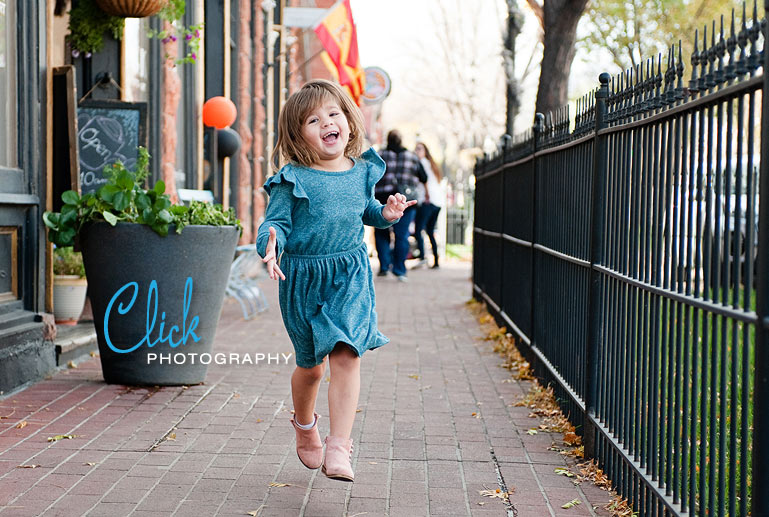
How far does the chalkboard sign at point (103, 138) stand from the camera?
299 inches

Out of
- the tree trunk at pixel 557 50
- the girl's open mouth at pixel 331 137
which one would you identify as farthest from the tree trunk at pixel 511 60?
the girl's open mouth at pixel 331 137

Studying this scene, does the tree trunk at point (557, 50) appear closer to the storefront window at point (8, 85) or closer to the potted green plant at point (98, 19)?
the potted green plant at point (98, 19)

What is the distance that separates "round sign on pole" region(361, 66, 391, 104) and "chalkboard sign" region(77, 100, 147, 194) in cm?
1223

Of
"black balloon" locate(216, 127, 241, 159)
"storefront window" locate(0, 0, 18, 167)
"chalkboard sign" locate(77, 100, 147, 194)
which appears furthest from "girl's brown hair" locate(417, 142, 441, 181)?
"storefront window" locate(0, 0, 18, 167)

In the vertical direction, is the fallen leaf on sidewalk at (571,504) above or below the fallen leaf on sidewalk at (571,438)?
below

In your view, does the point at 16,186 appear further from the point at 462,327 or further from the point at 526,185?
the point at 462,327

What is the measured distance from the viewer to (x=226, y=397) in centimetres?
579

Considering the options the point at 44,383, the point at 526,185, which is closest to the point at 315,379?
the point at 44,383

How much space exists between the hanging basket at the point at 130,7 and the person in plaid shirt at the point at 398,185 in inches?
258

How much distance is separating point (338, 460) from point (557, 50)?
8576 millimetres

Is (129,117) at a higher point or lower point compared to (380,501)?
higher

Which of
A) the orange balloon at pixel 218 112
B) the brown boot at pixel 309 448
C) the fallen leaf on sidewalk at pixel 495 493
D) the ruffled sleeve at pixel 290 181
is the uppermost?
the orange balloon at pixel 218 112

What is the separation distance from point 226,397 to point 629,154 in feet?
9.49

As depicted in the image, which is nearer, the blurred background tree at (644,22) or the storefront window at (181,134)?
the storefront window at (181,134)
